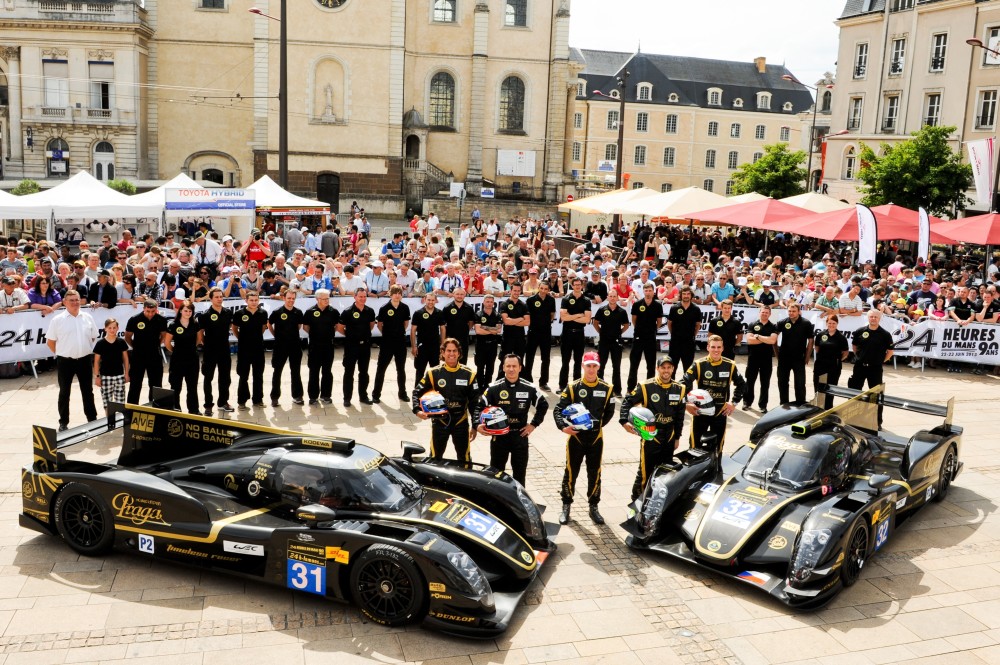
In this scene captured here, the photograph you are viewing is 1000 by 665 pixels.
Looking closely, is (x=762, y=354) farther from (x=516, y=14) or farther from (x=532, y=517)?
(x=516, y=14)

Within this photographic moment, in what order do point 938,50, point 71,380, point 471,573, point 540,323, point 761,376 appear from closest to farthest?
point 471,573 < point 71,380 < point 761,376 < point 540,323 < point 938,50

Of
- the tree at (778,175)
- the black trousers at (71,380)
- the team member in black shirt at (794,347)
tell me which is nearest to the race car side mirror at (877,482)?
the team member in black shirt at (794,347)

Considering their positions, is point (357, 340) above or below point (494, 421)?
above

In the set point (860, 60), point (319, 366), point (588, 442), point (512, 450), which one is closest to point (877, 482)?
point (588, 442)

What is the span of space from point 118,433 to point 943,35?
42.1m

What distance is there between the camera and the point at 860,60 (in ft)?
152

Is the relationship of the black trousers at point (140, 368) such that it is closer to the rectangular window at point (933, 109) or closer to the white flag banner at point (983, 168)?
the white flag banner at point (983, 168)

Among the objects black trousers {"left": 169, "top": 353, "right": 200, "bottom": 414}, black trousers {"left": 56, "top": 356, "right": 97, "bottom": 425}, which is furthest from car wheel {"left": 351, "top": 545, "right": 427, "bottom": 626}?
black trousers {"left": 56, "top": 356, "right": 97, "bottom": 425}

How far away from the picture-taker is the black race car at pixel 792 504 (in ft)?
25.7

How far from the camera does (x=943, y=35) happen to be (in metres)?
41.6

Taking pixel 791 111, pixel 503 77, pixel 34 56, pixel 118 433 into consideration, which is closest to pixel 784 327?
pixel 118 433

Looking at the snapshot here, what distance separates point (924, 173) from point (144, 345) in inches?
1139

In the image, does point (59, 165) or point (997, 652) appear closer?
point (997, 652)

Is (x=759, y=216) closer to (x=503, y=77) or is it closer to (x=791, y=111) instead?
(x=503, y=77)
